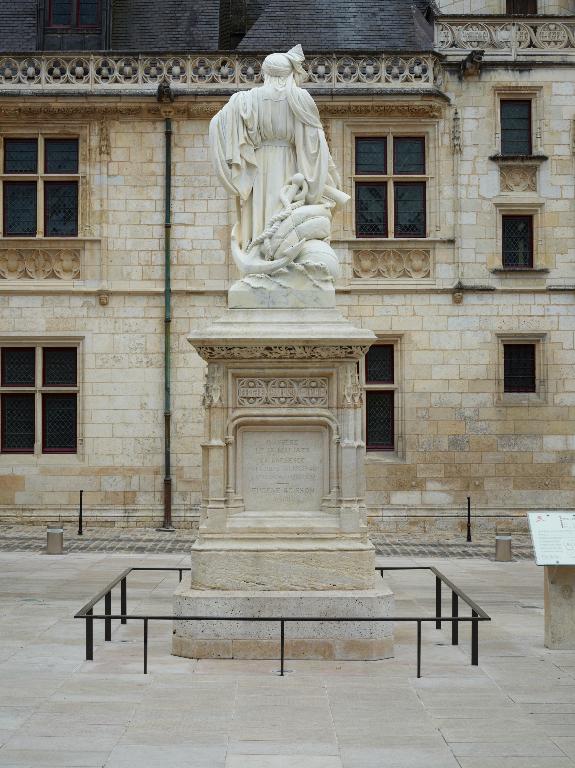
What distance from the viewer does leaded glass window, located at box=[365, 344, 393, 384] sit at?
23781 millimetres

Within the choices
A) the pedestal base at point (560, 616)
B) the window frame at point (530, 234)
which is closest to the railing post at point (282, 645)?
the pedestal base at point (560, 616)

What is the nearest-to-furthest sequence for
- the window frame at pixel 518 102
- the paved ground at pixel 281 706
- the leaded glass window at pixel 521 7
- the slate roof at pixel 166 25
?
the paved ground at pixel 281 706
the window frame at pixel 518 102
the leaded glass window at pixel 521 7
the slate roof at pixel 166 25

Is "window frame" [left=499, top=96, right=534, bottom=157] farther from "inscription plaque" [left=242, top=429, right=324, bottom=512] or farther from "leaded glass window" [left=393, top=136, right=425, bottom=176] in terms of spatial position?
"inscription plaque" [left=242, top=429, right=324, bottom=512]

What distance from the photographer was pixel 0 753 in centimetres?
724

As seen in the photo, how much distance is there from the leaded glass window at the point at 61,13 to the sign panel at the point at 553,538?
18238 mm

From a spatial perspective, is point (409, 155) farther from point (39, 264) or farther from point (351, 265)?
point (39, 264)

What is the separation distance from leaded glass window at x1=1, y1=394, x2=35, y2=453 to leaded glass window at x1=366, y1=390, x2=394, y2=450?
6.64 m

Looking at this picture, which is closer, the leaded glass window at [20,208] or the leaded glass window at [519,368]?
the leaded glass window at [519,368]

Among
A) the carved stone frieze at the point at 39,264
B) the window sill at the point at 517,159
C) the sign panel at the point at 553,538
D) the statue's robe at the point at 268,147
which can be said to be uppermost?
the window sill at the point at 517,159

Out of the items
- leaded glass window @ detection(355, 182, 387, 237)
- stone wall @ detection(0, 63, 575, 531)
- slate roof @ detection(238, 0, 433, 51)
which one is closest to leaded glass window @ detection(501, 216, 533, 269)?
stone wall @ detection(0, 63, 575, 531)

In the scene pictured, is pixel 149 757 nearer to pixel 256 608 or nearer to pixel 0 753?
pixel 0 753

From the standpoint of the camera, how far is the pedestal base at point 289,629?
9953 millimetres

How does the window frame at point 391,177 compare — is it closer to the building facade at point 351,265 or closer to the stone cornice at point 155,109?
the building facade at point 351,265

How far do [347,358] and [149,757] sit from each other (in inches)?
169
